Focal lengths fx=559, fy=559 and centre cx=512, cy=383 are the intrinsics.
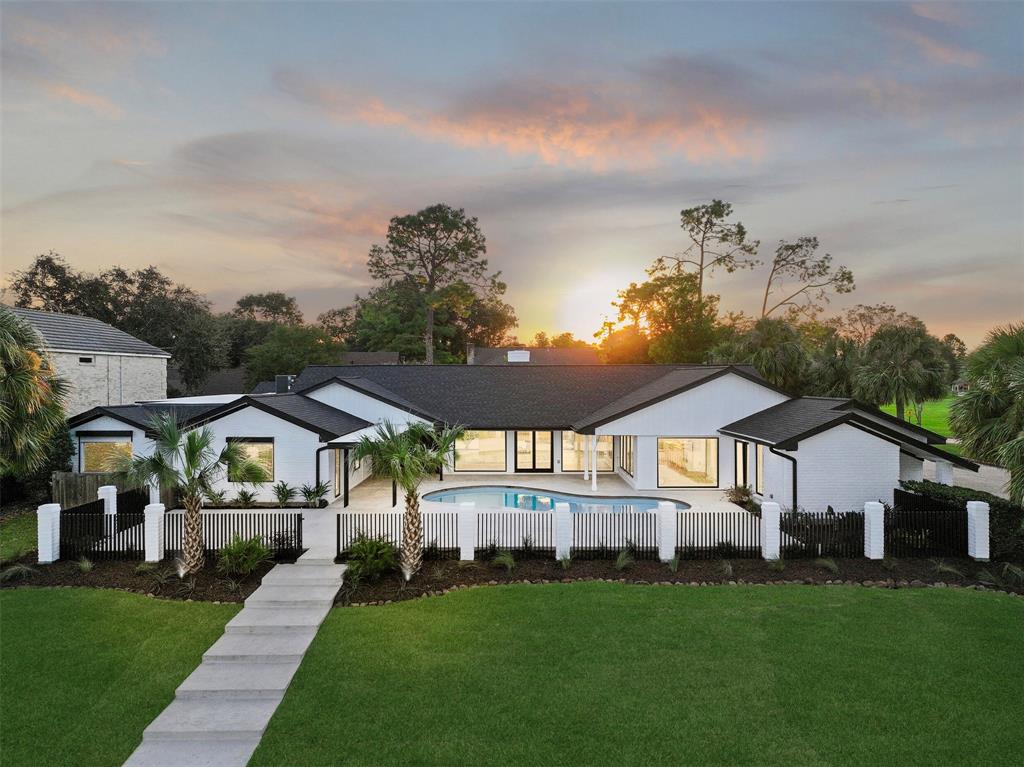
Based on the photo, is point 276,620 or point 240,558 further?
point 240,558

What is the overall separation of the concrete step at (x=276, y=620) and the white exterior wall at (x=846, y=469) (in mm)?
14298

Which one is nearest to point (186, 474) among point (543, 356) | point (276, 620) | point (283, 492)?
point (276, 620)

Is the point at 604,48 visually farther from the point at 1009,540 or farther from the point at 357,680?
the point at 357,680

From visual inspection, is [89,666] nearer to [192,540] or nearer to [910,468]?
[192,540]

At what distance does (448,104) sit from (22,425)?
17.7 m

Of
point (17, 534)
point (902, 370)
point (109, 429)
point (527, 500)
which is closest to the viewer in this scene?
point (17, 534)

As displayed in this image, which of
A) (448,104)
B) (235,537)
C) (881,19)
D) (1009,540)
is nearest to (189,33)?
(448,104)

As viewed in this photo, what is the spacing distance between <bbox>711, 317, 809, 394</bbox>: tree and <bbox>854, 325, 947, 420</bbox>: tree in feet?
14.1

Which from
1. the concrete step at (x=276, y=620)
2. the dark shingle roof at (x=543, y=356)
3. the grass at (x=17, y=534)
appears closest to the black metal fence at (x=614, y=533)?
the concrete step at (x=276, y=620)

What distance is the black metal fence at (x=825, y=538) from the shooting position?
13.7 meters

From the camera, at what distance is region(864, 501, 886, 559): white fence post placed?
13.5m

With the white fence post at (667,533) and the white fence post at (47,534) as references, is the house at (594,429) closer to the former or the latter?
the white fence post at (667,533)

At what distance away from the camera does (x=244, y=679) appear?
830 cm

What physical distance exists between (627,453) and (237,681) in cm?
1838
